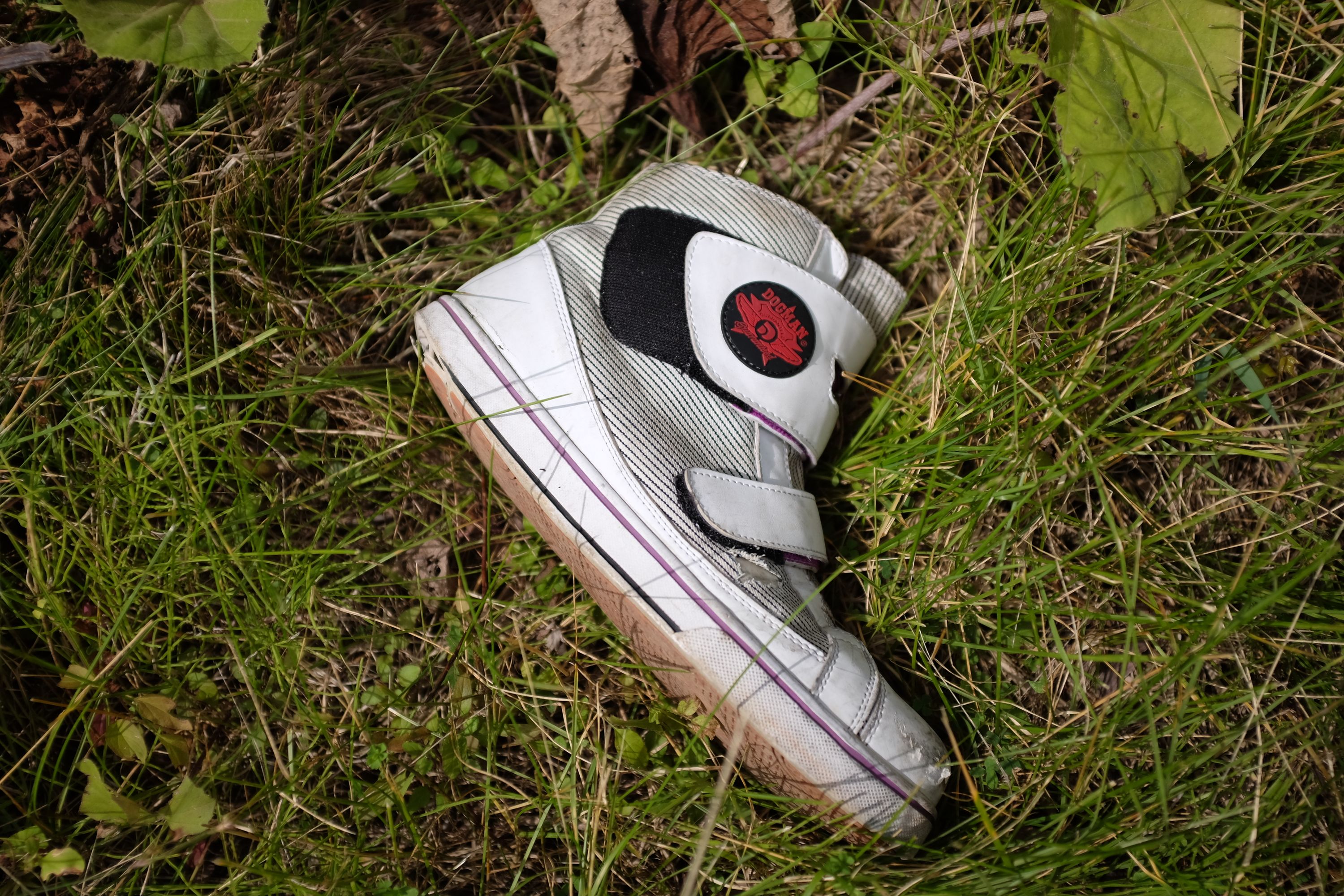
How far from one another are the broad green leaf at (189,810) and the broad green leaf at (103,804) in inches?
2.5

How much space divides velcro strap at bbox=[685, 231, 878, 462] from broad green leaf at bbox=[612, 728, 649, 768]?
704 millimetres

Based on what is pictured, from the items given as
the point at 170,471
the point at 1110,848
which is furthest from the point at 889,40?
the point at 170,471

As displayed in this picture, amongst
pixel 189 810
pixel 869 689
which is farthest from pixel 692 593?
pixel 189 810

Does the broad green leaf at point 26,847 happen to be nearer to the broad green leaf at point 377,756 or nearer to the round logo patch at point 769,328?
the broad green leaf at point 377,756

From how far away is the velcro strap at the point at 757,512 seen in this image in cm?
160

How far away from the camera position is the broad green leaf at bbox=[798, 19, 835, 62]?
1.91 metres

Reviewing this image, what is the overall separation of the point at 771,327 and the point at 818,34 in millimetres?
775

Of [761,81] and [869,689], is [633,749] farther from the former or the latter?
[761,81]

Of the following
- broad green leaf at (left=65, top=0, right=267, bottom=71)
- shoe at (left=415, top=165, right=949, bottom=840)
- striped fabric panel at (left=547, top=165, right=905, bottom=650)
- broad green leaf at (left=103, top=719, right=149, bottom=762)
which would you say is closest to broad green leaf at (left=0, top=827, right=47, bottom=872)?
broad green leaf at (left=103, top=719, right=149, bottom=762)

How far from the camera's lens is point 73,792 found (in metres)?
1.75

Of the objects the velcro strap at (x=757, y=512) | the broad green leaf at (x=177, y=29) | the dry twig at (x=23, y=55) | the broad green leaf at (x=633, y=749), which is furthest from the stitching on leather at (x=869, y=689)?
the dry twig at (x=23, y=55)

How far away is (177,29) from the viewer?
166 centimetres

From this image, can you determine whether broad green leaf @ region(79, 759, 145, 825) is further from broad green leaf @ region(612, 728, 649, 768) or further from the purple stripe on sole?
the purple stripe on sole

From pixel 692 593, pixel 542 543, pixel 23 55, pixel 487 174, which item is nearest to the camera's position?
pixel 692 593
